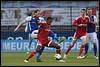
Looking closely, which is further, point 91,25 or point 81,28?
point 91,25

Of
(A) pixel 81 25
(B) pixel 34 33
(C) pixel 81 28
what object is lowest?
(B) pixel 34 33

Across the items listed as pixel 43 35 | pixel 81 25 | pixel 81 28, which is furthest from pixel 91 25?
pixel 43 35

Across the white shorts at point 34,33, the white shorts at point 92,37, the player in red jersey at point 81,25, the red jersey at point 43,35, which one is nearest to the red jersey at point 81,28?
the player in red jersey at point 81,25

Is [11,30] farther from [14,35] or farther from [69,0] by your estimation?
[69,0]

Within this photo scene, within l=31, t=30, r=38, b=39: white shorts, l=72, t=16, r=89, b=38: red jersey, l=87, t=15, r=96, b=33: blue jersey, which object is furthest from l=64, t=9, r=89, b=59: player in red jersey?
l=31, t=30, r=38, b=39: white shorts

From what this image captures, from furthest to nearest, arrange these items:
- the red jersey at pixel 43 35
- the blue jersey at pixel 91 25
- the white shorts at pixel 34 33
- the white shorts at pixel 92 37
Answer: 1. the white shorts at pixel 34 33
2. the white shorts at pixel 92 37
3. the blue jersey at pixel 91 25
4. the red jersey at pixel 43 35

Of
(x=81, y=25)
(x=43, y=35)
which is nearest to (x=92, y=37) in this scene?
(x=81, y=25)

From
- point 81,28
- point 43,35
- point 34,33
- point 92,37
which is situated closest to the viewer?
point 43,35

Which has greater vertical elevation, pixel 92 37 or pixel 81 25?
pixel 81 25

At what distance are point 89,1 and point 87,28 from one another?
1242cm

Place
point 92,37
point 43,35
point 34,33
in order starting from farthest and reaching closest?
point 34,33
point 92,37
point 43,35

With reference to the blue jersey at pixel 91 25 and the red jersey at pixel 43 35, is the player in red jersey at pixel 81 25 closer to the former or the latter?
the blue jersey at pixel 91 25

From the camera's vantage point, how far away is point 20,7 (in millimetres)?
31109

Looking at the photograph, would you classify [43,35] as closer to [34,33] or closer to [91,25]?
[91,25]
